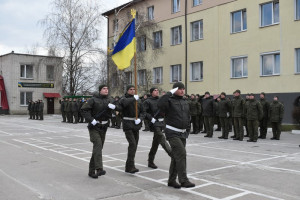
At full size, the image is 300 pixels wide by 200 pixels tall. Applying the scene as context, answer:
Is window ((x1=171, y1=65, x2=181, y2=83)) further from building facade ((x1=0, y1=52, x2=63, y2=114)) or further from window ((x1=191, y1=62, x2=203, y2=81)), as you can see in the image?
building facade ((x1=0, y1=52, x2=63, y2=114))

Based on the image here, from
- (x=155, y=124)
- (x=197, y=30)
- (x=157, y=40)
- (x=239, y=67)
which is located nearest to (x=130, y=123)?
(x=155, y=124)

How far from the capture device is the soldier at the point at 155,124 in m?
8.03

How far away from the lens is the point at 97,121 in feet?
24.7

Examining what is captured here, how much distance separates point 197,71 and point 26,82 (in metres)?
24.0

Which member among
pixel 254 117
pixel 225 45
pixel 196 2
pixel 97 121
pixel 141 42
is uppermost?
pixel 196 2

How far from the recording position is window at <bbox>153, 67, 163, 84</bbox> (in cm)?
3080

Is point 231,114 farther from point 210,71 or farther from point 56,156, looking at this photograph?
point 210,71

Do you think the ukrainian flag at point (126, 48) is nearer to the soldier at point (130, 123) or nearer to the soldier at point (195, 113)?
the soldier at point (130, 123)

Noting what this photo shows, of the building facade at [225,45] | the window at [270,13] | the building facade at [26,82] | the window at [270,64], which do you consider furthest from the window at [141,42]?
the building facade at [26,82]

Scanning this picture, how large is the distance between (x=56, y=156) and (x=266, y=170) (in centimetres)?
595

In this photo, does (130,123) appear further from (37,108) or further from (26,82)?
(26,82)

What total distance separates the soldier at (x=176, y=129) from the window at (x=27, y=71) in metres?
39.3

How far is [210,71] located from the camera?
2584cm

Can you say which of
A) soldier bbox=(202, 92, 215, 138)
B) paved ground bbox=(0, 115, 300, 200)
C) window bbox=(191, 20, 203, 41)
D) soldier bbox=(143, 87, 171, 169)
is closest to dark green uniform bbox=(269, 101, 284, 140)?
soldier bbox=(202, 92, 215, 138)
